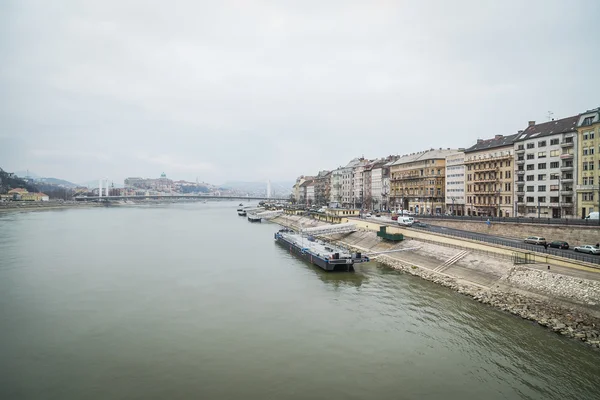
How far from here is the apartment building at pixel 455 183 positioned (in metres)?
63.3

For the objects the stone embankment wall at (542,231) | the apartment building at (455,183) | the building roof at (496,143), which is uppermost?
the building roof at (496,143)

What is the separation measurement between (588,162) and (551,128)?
8.11 m

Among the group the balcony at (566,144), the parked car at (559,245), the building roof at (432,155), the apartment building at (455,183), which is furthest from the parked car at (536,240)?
the building roof at (432,155)

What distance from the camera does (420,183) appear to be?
246 ft

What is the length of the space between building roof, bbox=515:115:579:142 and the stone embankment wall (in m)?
14.6

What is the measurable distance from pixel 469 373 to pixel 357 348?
507cm

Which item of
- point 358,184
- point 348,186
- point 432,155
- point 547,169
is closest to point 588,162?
point 547,169

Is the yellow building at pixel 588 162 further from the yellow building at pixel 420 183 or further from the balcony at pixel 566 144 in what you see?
the yellow building at pixel 420 183

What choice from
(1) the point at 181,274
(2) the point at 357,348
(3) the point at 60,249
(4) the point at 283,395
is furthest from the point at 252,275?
(3) the point at 60,249

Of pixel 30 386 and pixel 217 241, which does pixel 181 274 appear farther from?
pixel 217 241

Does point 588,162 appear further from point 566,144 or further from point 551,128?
point 551,128

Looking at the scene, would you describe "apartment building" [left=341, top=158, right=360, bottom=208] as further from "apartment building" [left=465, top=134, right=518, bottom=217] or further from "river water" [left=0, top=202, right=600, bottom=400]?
"river water" [left=0, top=202, right=600, bottom=400]

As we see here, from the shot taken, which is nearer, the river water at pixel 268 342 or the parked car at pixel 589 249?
the river water at pixel 268 342

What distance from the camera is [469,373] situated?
630 inches
